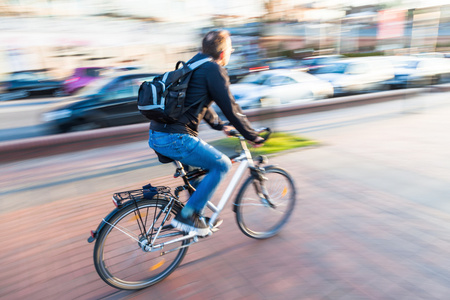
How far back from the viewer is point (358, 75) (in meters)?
13.0

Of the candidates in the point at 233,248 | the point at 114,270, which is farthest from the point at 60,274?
the point at 233,248

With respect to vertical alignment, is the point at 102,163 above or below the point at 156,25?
below

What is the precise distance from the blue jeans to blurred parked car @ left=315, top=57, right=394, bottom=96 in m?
10.7

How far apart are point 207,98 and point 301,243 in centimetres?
167

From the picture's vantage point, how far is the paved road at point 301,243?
2721mm

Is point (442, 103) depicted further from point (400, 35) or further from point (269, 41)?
point (269, 41)

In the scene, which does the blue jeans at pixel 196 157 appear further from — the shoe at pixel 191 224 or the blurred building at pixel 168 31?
the blurred building at pixel 168 31

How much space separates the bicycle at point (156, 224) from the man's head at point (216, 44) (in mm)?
657

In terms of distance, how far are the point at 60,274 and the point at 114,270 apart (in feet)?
1.90

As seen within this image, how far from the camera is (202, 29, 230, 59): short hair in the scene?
256 cm

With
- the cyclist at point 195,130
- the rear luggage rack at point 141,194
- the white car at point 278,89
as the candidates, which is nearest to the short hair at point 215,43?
the cyclist at point 195,130

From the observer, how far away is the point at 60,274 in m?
2.94

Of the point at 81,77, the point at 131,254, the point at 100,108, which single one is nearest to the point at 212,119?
the point at 131,254

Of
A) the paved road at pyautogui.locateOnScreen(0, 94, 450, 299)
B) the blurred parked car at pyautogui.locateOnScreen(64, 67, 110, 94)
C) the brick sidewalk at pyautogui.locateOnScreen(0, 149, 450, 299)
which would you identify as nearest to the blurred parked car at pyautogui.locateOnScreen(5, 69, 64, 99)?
the blurred parked car at pyautogui.locateOnScreen(64, 67, 110, 94)
